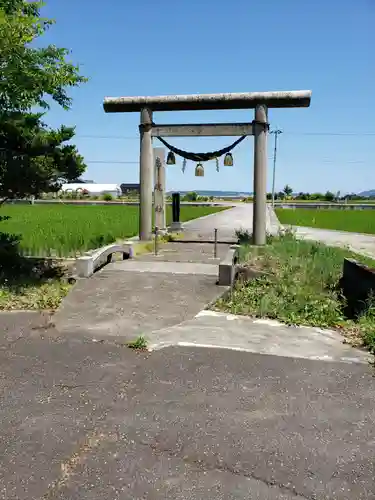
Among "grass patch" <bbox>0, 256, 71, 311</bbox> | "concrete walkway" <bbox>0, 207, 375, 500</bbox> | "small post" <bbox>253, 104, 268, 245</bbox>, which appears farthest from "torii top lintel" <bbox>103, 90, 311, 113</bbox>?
"concrete walkway" <bbox>0, 207, 375, 500</bbox>

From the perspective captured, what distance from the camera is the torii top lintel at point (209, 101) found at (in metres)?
10.8

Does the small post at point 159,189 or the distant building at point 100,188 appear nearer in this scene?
the small post at point 159,189

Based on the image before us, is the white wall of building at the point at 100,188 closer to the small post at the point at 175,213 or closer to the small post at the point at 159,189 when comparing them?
the small post at the point at 175,213

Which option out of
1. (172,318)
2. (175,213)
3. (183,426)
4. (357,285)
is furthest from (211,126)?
(183,426)

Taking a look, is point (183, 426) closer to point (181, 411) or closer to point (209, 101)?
point (181, 411)

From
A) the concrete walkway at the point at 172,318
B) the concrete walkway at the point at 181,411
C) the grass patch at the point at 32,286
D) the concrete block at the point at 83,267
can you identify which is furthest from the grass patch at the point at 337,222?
the concrete walkway at the point at 181,411

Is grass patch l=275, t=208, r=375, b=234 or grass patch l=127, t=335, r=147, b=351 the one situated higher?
grass patch l=275, t=208, r=375, b=234

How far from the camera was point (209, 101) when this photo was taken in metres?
11.4

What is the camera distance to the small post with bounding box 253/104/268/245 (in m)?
11.2

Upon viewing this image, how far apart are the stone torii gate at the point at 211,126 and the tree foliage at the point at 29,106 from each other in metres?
3.44

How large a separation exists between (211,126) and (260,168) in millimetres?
1821

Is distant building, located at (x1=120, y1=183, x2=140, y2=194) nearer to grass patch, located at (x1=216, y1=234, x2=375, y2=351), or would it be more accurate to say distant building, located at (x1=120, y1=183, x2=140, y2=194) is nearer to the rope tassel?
the rope tassel

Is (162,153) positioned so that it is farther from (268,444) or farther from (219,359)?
(268,444)

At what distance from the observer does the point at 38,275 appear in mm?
9070
